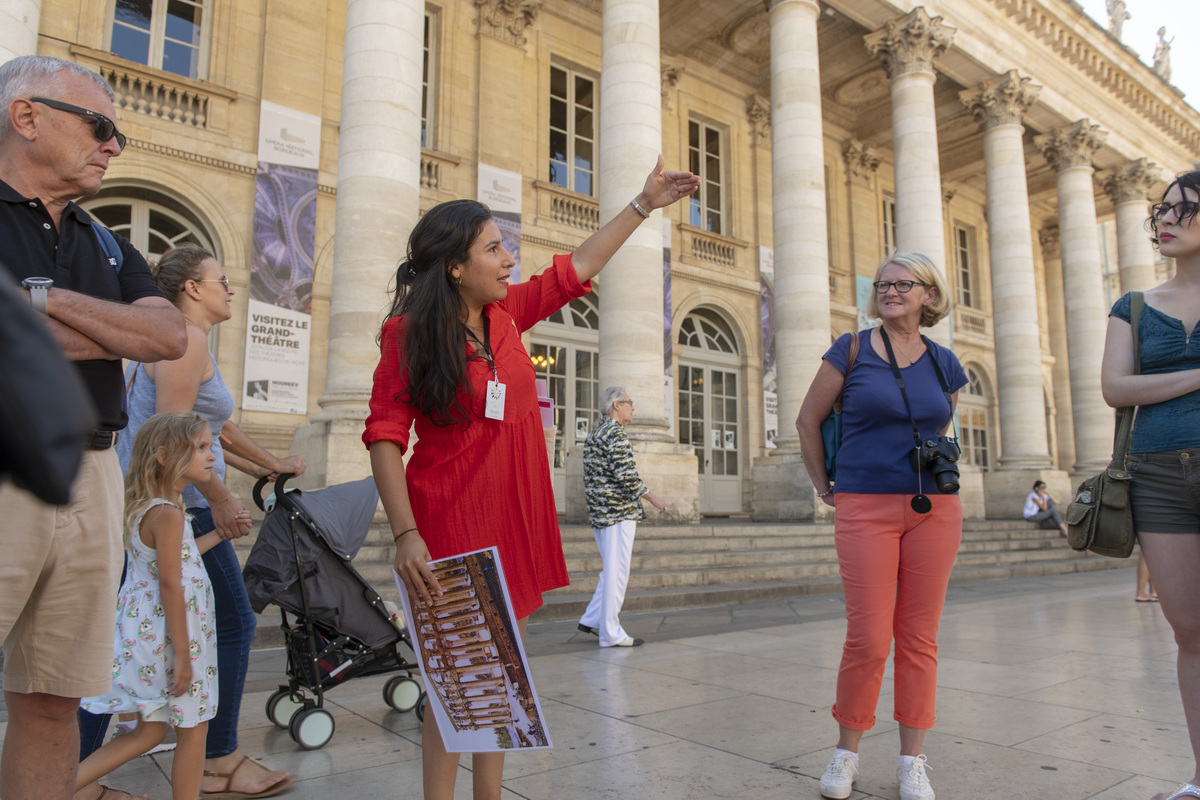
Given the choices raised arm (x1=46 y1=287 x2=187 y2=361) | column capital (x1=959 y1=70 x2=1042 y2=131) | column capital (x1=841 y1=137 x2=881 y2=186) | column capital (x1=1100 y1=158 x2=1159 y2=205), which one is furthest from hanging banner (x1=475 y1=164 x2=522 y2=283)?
column capital (x1=1100 y1=158 x2=1159 y2=205)

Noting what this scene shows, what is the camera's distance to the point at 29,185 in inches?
72.7

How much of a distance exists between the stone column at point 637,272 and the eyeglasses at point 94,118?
9.58 m

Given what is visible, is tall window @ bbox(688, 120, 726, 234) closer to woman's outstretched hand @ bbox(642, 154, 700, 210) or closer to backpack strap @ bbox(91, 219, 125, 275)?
woman's outstretched hand @ bbox(642, 154, 700, 210)

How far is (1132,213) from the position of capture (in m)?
22.8

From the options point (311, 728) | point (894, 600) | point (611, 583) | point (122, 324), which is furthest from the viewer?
point (611, 583)

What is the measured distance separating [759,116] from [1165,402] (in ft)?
59.8

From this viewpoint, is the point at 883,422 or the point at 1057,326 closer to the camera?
the point at 883,422

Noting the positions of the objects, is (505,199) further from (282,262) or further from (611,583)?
(611,583)

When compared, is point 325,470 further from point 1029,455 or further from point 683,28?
point 1029,455

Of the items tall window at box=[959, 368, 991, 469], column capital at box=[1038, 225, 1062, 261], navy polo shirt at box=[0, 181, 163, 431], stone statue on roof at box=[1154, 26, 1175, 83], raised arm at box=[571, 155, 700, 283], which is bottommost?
navy polo shirt at box=[0, 181, 163, 431]

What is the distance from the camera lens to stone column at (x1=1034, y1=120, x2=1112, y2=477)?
67.0ft

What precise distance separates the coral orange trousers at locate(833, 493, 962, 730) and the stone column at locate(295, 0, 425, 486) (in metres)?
7.40

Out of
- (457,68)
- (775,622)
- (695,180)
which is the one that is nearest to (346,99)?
(457,68)

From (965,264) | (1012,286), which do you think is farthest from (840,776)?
(965,264)
